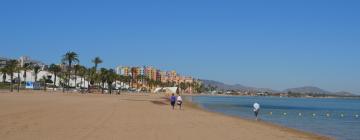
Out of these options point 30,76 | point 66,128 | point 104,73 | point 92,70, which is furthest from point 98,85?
point 66,128

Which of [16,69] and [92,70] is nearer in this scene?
[16,69]

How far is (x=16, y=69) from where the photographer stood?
142m

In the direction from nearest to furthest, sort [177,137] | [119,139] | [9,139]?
[9,139], [119,139], [177,137]

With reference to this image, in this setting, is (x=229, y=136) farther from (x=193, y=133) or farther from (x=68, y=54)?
(x=68, y=54)

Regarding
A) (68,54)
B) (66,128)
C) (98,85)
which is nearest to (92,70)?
(98,85)

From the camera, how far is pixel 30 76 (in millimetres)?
183000

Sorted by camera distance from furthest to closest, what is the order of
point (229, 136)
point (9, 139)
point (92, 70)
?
point (92, 70) < point (229, 136) < point (9, 139)

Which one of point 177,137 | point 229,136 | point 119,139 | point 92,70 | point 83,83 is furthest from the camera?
point 83,83

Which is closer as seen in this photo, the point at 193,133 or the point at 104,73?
the point at 193,133

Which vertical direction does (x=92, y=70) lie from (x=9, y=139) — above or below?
above

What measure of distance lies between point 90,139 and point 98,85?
508 feet

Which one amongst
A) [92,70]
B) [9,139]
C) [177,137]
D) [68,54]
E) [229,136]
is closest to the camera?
[9,139]

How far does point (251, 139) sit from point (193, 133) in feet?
8.10

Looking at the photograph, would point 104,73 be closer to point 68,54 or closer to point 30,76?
point 68,54
